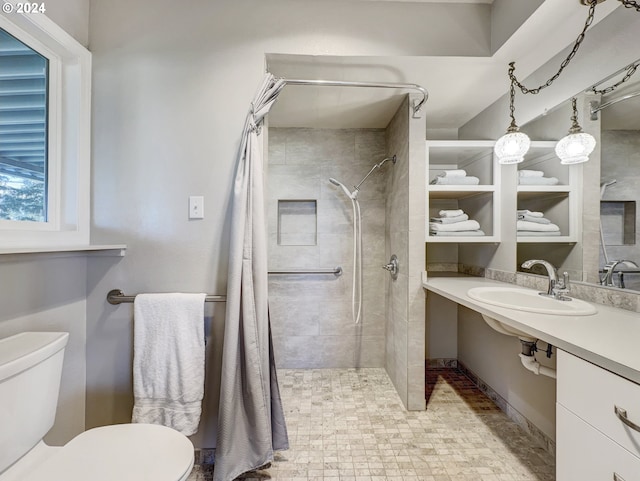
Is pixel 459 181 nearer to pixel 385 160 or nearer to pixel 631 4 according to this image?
pixel 385 160

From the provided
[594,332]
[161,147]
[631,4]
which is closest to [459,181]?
[631,4]

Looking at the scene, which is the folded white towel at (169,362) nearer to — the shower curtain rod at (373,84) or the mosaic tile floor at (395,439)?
the mosaic tile floor at (395,439)

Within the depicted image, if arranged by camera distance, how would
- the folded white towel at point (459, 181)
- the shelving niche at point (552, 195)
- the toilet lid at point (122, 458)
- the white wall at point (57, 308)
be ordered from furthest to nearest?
the folded white towel at point (459, 181) < the shelving niche at point (552, 195) < the white wall at point (57, 308) < the toilet lid at point (122, 458)

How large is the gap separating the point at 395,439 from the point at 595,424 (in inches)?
43.2

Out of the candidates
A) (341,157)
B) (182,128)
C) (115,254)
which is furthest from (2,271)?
(341,157)

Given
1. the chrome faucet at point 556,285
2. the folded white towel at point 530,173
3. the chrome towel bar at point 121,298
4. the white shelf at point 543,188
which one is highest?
the folded white towel at point 530,173

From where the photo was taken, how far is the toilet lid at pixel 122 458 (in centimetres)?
83

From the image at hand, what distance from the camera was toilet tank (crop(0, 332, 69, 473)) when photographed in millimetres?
846

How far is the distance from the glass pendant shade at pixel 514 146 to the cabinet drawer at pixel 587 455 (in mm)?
1283

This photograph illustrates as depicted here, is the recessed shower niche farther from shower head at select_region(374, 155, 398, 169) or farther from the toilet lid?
the toilet lid

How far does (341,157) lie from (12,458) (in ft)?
7.93

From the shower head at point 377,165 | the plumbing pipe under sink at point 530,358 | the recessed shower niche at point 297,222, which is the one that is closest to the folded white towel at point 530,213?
the plumbing pipe under sink at point 530,358

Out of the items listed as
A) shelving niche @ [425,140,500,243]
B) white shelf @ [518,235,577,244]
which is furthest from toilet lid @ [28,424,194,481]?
white shelf @ [518,235,577,244]

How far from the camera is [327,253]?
97.6 inches
